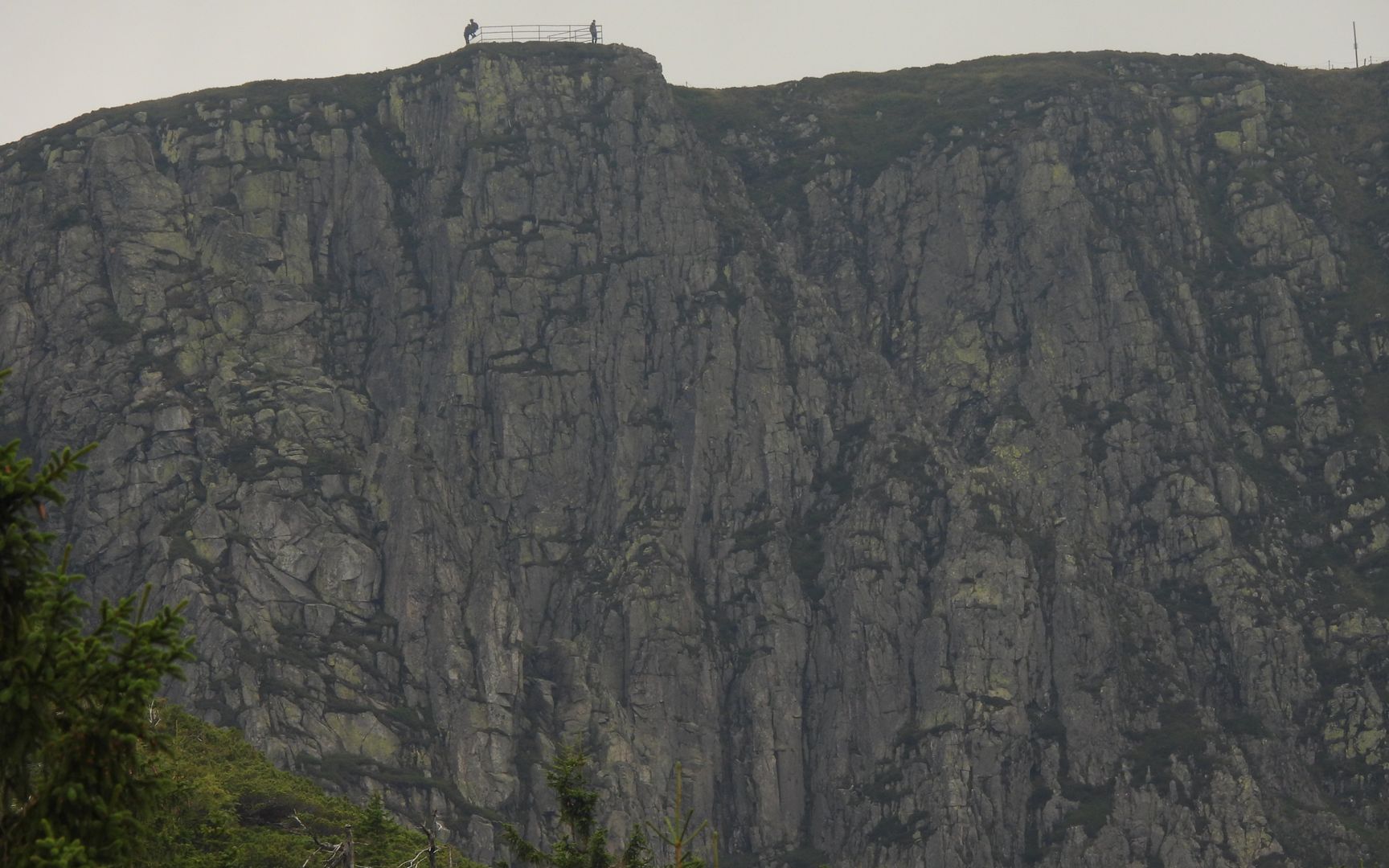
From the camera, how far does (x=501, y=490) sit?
154m

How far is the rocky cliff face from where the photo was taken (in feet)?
449

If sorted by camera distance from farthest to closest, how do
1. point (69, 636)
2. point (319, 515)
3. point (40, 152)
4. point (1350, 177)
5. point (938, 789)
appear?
point (1350, 177), point (40, 152), point (319, 515), point (938, 789), point (69, 636)

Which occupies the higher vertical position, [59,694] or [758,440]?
[59,694]

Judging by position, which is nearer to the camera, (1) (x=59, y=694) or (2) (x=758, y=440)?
(1) (x=59, y=694)

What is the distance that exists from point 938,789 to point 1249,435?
46.6 metres

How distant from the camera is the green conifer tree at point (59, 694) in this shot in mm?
28062

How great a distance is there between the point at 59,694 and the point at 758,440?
129640 millimetres

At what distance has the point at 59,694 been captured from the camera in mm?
28391

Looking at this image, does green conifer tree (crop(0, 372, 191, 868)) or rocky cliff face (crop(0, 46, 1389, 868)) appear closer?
green conifer tree (crop(0, 372, 191, 868))

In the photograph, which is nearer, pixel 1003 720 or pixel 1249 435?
pixel 1003 720

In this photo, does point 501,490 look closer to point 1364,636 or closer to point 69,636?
point 1364,636

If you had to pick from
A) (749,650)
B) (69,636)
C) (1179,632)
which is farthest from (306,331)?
(69,636)

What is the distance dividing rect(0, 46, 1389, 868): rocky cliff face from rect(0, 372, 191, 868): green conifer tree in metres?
102

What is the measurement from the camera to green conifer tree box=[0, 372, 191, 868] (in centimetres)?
2806
